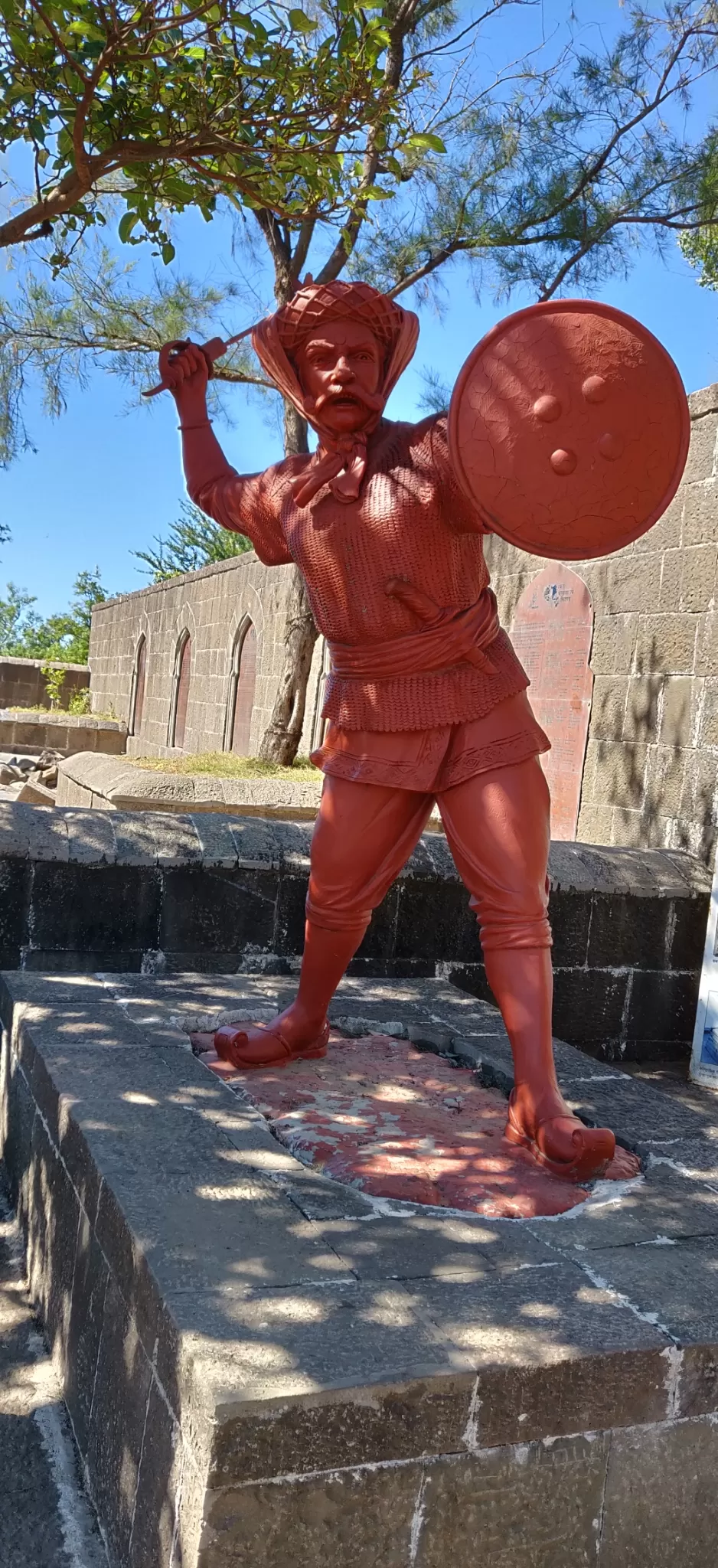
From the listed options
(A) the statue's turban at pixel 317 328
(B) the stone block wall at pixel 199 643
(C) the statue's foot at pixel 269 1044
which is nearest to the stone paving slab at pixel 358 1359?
(C) the statue's foot at pixel 269 1044

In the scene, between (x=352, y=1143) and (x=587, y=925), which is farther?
(x=587, y=925)

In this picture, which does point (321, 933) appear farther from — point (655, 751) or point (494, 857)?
point (655, 751)

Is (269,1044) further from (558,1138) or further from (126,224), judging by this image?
(126,224)

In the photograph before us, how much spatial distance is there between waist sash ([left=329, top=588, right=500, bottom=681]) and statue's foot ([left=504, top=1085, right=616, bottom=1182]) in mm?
956

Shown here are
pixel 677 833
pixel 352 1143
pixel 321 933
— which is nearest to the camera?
pixel 352 1143

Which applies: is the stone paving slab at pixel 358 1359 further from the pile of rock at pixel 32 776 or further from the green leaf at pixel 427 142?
the pile of rock at pixel 32 776

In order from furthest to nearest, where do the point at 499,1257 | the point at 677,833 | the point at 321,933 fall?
the point at 677,833 < the point at 321,933 < the point at 499,1257

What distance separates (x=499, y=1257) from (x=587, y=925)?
2.64 meters

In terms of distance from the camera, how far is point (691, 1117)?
10.4ft

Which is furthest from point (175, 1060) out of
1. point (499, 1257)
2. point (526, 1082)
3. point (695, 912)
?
point (695, 912)

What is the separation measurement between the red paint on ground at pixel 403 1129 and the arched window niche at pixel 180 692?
14.7 meters

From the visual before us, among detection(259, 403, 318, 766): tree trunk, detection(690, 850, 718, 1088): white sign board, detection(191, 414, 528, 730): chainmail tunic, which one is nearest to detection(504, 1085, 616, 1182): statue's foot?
detection(191, 414, 528, 730): chainmail tunic

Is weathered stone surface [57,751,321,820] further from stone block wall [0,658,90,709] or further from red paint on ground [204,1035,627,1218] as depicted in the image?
stone block wall [0,658,90,709]

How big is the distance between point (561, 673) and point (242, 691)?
28.1ft
